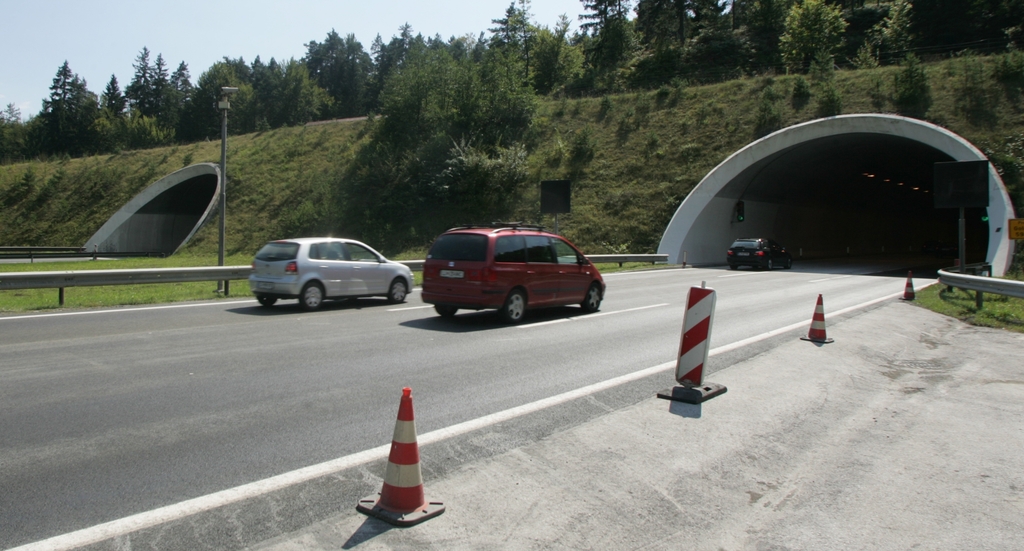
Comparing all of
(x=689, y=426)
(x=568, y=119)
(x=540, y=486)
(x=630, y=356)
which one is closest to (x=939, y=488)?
(x=689, y=426)

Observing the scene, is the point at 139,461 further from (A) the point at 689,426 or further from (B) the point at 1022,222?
(B) the point at 1022,222

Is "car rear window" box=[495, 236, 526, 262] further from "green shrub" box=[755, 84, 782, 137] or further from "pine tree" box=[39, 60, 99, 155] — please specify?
"pine tree" box=[39, 60, 99, 155]

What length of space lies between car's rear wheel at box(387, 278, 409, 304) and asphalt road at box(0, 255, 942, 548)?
45.3 inches

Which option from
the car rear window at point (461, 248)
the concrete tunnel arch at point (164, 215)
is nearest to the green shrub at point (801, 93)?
the car rear window at point (461, 248)

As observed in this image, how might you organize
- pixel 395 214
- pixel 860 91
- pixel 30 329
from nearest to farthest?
pixel 30 329, pixel 860 91, pixel 395 214

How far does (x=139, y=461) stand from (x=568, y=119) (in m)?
44.9

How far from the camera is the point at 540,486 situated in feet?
14.4

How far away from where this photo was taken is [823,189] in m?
43.9

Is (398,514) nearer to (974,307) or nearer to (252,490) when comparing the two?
(252,490)

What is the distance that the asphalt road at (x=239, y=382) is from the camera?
14.5 feet

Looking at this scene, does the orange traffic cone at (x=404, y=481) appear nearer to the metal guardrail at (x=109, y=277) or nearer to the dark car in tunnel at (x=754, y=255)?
the metal guardrail at (x=109, y=277)

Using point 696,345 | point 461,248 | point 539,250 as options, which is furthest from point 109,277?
point 696,345

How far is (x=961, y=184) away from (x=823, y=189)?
24150mm

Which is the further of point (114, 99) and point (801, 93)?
point (114, 99)
